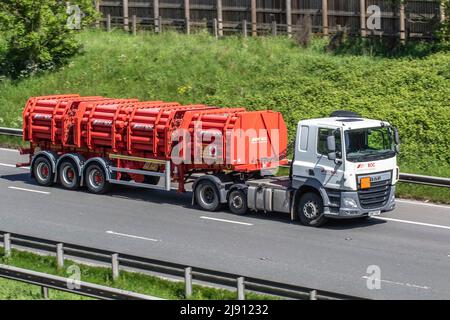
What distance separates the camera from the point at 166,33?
45.8m

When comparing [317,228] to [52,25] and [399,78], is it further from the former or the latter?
[52,25]

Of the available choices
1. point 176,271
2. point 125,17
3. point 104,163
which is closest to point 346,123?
point 104,163

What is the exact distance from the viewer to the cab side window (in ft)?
81.8

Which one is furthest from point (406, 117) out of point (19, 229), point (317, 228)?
point (19, 229)

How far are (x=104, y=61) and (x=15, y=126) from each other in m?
6.19

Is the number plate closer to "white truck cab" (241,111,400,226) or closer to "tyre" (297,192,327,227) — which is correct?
"white truck cab" (241,111,400,226)

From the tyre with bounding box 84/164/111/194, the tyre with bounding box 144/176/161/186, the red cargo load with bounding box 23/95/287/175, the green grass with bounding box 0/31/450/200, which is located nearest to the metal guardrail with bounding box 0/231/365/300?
the red cargo load with bounding box 23/95/287/175

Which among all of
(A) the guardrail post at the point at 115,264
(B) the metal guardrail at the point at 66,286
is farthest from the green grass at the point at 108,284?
(B) the metal guardrail at the point at 66,286

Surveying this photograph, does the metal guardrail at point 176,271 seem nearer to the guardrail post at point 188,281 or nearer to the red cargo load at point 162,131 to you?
the guardrail post at point 188,281

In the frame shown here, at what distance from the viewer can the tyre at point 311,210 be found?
25.4 meters

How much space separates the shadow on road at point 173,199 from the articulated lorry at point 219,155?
390 millimetres

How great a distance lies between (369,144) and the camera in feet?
82.8

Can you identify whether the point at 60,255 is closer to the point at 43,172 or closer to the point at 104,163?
the point at 104,163

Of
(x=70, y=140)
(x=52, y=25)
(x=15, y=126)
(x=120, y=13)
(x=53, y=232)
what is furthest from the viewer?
(x=120, y=13)
